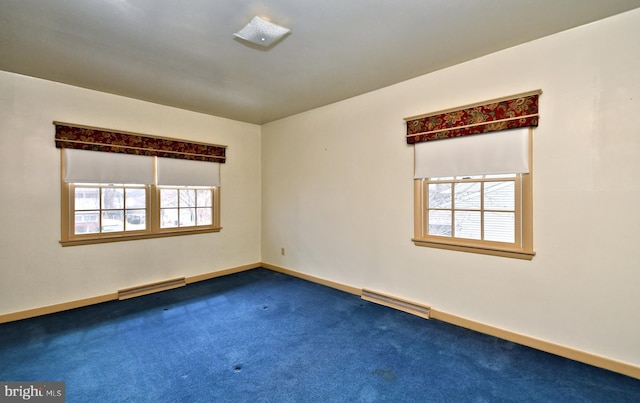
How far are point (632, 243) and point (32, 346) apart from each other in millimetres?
5120

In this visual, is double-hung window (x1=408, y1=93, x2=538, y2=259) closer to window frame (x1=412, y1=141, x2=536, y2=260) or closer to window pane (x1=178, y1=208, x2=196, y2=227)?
window frame (x1=412, y1=141, x2=536, y2=260)

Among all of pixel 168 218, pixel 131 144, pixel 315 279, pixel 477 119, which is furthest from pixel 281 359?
pixel 131 144

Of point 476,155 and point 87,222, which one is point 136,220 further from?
point 476,155

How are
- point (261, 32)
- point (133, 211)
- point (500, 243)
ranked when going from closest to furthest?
point (261, 32), point (500, 243), point (133, 211)

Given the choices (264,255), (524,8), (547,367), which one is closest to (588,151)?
(524,8)

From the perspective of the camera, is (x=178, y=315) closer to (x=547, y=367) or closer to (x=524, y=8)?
(x=547, y=367)

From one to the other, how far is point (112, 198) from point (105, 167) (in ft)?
1.40

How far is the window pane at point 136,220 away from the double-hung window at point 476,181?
3.74 meters

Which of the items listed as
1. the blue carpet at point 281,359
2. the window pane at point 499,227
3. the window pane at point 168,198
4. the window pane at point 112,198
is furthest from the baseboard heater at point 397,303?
the window pane at point 112,198

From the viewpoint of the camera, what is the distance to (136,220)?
4.03 metres

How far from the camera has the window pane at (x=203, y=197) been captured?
4691 mm

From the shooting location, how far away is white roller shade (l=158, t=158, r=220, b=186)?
4203 millimetres

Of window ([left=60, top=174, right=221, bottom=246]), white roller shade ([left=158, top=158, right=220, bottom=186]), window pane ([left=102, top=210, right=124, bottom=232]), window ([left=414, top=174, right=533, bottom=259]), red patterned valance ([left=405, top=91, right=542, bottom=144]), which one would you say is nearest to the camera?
red patterned valance ([left=405, top=91, right=542, bottom=144])

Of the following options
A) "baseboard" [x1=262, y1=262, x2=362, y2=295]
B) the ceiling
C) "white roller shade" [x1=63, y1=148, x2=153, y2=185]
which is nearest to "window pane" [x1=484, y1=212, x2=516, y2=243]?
the ceiling
